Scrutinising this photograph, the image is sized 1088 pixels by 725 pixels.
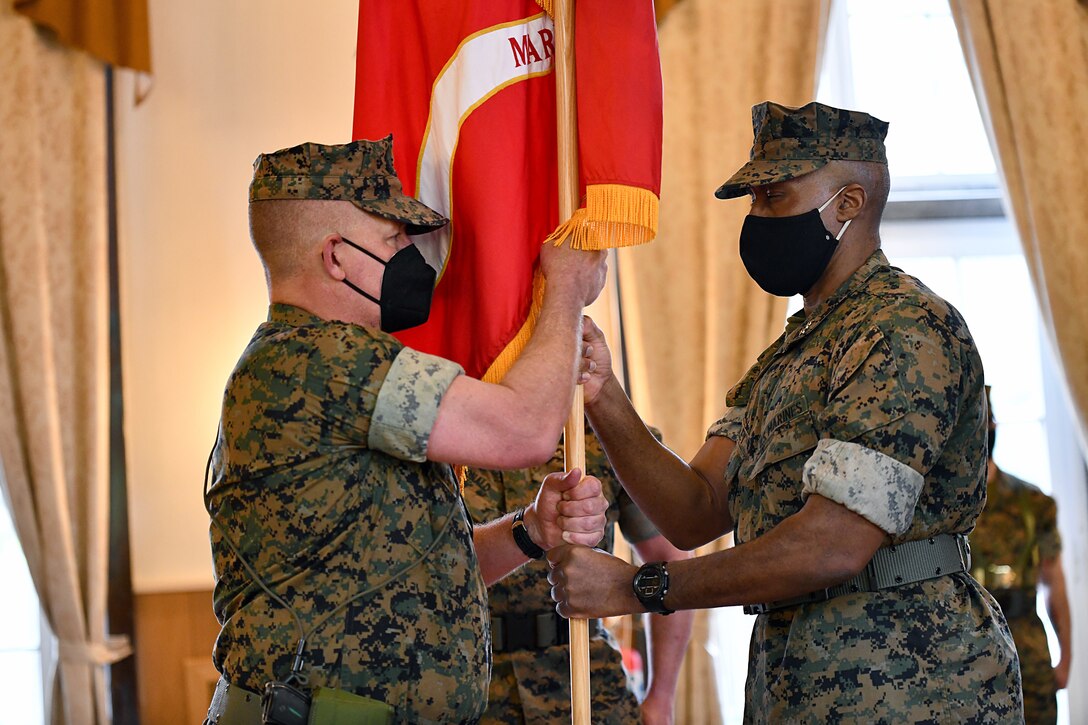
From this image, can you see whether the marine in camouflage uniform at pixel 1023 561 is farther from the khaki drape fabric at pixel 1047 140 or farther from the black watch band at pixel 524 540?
Answer: the black watch band at pixel 524 540

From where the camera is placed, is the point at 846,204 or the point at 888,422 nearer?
the point at 888,422

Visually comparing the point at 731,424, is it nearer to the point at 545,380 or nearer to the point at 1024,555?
the point at 545,380

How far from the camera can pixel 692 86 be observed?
4.21m

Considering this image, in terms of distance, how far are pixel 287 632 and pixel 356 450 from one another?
0.28 metres

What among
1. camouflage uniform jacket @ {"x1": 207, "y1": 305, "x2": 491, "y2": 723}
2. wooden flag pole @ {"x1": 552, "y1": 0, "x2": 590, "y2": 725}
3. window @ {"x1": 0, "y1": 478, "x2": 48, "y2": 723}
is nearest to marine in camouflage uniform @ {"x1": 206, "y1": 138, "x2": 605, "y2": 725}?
camouflage uniform jacket @ {"x1": 207, "y1": 305, "x2": 491, "y2": 723}

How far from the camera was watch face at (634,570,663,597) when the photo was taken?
196cm

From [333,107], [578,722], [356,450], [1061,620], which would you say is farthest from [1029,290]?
[356,450]

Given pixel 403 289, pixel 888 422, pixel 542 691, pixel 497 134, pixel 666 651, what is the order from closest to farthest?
pixel 888 422 → pixel 403 289 → pixel 497 134 → pixel 542 691 → pixel 666 651

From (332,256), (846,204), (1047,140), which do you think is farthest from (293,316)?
(1047,140)

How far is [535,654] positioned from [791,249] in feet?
3.56

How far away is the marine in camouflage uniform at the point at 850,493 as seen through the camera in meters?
1.77

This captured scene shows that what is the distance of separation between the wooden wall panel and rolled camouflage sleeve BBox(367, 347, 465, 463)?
265 cm

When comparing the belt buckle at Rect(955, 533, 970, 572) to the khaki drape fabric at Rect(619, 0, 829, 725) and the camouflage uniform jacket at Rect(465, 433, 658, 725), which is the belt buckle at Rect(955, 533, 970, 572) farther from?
the khaki drape fabric at Rect(619, 0, 829, 725)

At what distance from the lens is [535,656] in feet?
8.36
